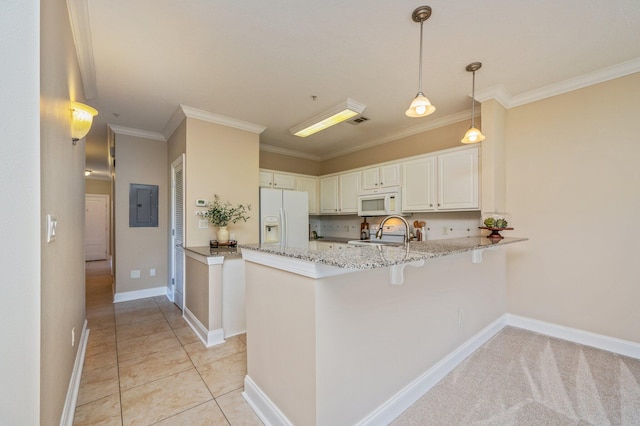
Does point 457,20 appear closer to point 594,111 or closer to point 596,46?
point 596,46

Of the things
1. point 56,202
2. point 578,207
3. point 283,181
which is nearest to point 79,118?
point 56,202

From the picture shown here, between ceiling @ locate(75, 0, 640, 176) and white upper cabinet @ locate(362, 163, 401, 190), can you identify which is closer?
ceiling @ locate(75, 0, 640, 176)

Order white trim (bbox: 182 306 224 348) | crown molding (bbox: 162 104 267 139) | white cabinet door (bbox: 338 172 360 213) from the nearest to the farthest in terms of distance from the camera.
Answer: white trim (bbox: 182 306 224 348) < crown molding (bbox: 162 104 267 139) < white cabinet door (bbox: 338 172 360 213)

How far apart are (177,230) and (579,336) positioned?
16.3ft

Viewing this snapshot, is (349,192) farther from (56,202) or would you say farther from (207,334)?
(56,202)

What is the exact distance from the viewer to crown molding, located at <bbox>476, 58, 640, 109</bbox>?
7.97ft

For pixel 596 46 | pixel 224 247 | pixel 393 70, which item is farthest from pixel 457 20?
pixel 224 247

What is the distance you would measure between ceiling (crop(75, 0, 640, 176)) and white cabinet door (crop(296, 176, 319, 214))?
1804 mm

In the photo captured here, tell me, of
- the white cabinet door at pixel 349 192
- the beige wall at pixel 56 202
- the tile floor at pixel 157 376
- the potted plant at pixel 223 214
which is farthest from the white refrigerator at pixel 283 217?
the beige wall at pixel 56 202

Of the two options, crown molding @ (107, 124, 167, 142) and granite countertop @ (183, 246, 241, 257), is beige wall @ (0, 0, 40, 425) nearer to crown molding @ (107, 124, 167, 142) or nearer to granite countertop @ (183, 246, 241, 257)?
granite countertop @ (183, 246, 241, 257)

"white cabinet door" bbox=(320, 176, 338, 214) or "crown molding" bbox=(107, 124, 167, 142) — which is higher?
"crown molding" bbox=(107, 124, 167, 142)

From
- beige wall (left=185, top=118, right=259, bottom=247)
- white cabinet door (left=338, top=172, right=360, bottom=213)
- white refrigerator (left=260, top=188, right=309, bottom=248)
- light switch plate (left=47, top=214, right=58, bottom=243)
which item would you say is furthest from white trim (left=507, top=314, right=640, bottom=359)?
light switch plate (left=47, top=214, right=58, bottom=243)

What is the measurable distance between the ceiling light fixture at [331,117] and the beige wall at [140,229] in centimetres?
237

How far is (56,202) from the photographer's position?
137cm
